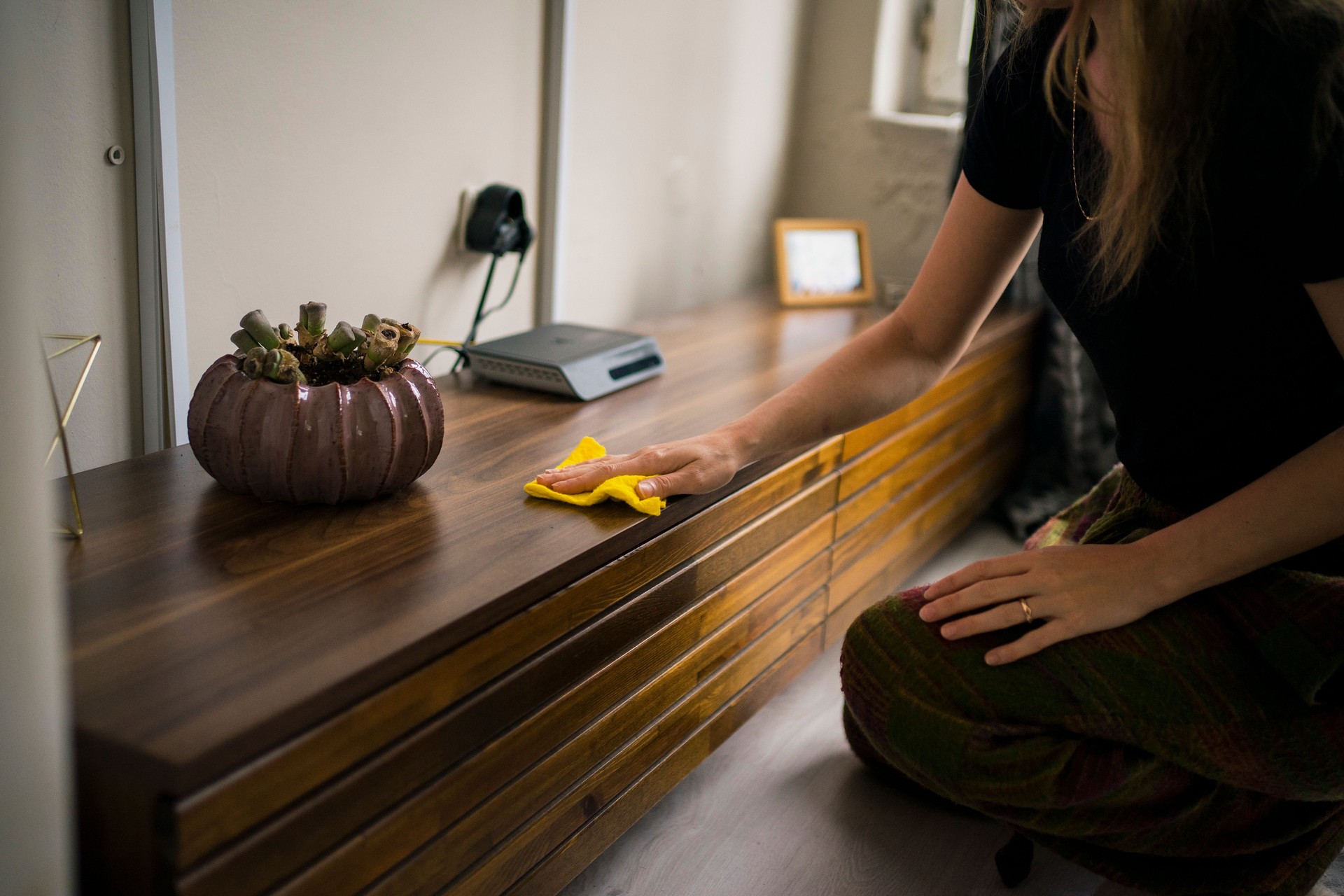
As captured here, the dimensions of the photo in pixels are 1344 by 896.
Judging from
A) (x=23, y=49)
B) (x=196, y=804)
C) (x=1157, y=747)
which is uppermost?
(x=23, y=49)

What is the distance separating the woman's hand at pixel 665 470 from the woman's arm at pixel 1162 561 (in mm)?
271

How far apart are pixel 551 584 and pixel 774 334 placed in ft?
3.75

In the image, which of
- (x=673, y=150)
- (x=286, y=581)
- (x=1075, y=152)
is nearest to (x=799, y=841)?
(x=286, y=581)

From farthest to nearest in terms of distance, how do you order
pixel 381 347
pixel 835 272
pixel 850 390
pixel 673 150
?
pixel 835 272 < pixel 673 150 < pixel 850 390 < pixel 381 347

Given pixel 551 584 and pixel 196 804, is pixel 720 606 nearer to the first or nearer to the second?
pixel 551 584

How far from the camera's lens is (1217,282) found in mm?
1047

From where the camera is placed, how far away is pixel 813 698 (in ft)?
5.60

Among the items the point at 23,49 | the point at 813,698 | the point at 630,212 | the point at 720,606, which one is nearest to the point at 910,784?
the point at 813,698

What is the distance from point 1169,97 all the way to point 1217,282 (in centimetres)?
19

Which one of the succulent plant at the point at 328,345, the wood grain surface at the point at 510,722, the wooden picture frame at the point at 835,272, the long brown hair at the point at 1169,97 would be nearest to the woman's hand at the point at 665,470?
the wood grain surface at the point at 510,722

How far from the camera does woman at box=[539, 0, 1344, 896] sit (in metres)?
0.96

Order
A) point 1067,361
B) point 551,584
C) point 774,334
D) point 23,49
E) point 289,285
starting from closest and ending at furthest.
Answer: point 23,49 → point 551,584 → point 289,285 → point 774,334 → point 1067,361

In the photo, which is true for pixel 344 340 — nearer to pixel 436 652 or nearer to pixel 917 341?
pixel 436 652

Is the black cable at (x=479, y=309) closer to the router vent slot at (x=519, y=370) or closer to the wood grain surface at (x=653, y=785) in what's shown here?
the router vent slot at (x=519, y=370)
